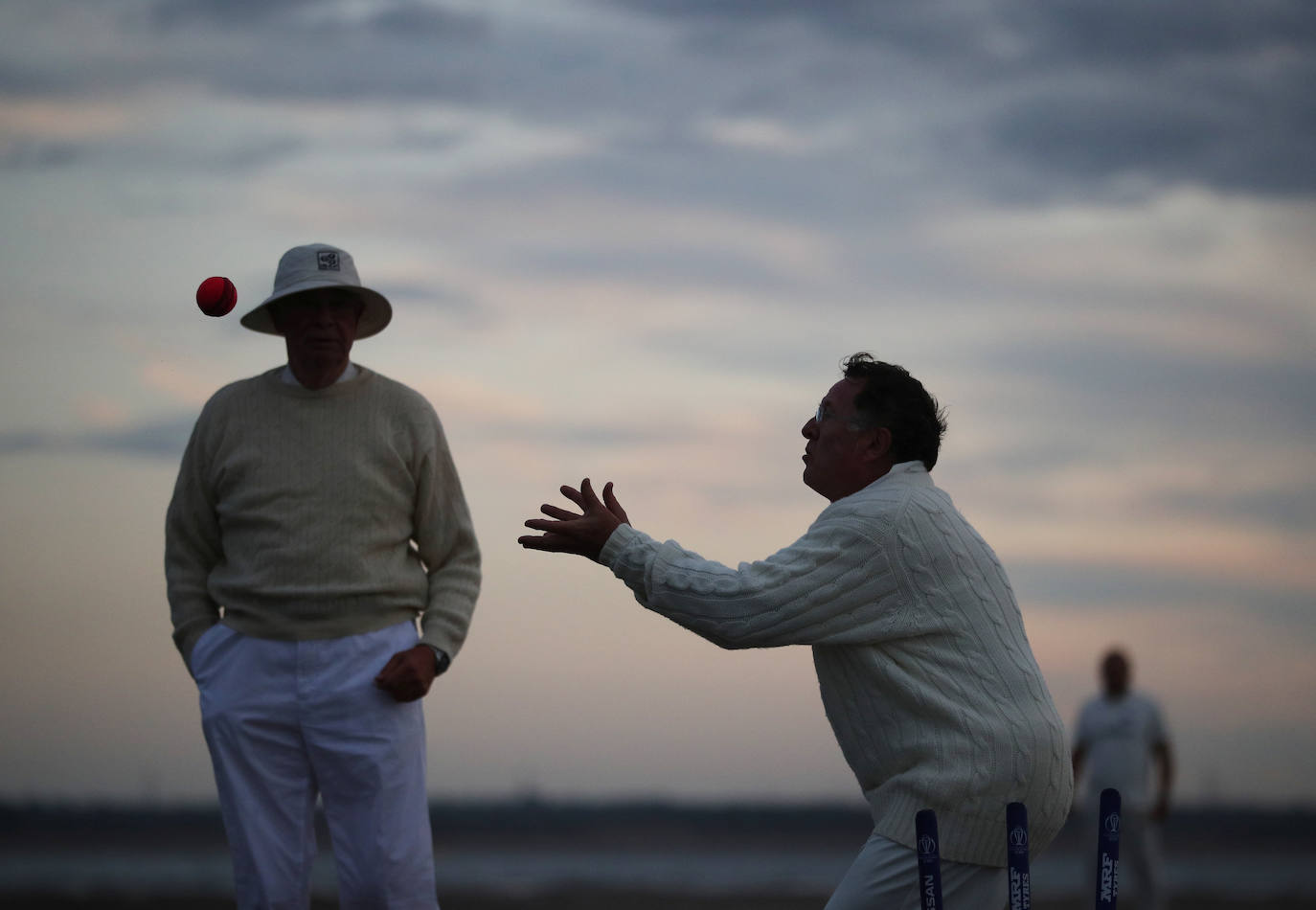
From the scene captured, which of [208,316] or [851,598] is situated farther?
[208,316]

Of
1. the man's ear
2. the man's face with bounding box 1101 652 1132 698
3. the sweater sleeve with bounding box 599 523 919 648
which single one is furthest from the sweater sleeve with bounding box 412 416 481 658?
the man's face with bounding box 1101 652 1132 698

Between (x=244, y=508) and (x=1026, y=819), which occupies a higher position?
(x=244, y=508)

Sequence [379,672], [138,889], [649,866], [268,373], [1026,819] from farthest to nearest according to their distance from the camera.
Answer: [649,866], [138,889], [268,373], [379,672], [1026,819]

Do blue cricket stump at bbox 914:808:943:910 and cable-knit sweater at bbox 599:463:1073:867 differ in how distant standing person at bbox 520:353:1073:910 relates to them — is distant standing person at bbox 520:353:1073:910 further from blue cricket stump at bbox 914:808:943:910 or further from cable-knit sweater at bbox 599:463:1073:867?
blue cricket stump at bbox 914:808:943:910

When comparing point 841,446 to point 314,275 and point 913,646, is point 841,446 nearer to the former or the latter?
point 913,646

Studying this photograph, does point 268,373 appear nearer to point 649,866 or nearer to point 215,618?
point 215,618

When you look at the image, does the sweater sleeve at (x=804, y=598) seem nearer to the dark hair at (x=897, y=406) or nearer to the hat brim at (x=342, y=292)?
the dark hair at (x=897, y=406)

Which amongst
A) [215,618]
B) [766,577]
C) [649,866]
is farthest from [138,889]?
[766,577]

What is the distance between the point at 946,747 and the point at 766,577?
48 centimetres

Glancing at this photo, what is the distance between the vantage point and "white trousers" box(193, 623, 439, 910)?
407 cm

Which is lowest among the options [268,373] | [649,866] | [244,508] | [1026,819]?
[649,866]

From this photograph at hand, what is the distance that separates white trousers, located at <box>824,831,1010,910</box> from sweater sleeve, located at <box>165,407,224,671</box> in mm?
2036

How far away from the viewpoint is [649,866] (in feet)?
74.9

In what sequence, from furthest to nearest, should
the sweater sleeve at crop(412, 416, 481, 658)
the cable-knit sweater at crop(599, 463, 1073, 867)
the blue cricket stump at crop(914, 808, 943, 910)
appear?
the sweater sleeve at crop(412, 416, 481, 658) < the cable-knit sweater at crop(599, 463, 1073, 867) < the blue cricket stump at crop(914, 808, 943, 910)
